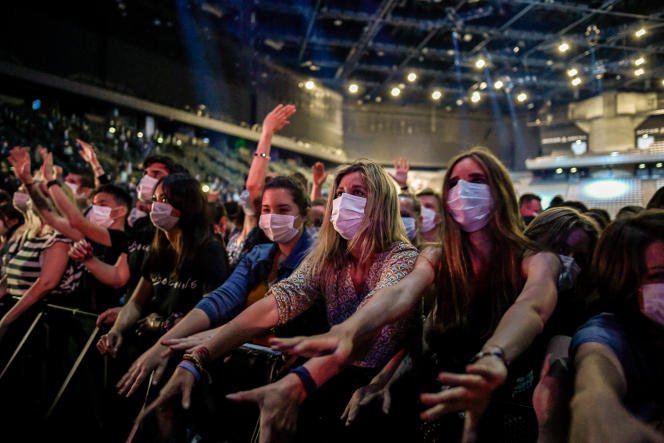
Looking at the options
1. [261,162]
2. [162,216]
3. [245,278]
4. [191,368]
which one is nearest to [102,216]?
[162,216]

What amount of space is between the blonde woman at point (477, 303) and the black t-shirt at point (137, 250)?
211 centimetres

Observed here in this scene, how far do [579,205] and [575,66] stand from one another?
15205 millimetres

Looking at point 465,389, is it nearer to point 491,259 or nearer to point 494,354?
point 494,354

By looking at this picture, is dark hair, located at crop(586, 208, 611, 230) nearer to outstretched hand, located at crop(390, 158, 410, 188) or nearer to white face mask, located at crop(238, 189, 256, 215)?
outstretched hand, located at crop(390, 158, 410, 188)

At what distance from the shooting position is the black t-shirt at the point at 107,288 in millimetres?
3311

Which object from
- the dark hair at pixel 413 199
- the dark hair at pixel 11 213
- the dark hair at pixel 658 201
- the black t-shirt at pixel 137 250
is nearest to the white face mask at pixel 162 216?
the black t-shirt at pixel 137 250

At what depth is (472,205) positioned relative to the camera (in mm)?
1863

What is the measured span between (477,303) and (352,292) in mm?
526

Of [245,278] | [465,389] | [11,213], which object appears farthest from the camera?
[11,213]

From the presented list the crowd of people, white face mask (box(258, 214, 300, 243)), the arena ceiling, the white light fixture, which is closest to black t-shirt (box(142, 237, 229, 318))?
the crowd of people

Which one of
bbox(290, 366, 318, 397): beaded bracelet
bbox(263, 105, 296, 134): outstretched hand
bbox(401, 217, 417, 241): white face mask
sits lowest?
bbox(290, 366, 318, 397): beaded bracelet

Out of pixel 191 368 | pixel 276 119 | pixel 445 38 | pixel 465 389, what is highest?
pixel 445 38

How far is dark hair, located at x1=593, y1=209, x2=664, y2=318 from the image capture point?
136 cm

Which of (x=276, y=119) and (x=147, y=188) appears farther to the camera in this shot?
(x=147, y=188)
